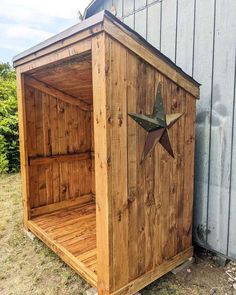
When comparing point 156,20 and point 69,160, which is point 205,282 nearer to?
point 69,160

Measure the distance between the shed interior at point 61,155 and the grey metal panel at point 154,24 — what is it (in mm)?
935

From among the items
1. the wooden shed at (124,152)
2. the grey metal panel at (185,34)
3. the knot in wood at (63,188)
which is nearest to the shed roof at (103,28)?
the wooden shed at (124,152)

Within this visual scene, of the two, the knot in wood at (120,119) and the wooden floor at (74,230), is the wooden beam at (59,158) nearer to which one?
the wooden floor at (74,230)

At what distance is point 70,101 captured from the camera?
3.58m

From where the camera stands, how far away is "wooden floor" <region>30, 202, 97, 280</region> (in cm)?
238

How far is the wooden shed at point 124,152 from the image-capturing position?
1689 mm

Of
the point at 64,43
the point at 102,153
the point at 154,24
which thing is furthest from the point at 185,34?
the point at 102,153

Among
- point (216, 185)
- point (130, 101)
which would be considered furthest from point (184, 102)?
point (216, 185)

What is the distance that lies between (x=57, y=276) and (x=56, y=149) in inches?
67.6

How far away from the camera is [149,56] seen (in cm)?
184

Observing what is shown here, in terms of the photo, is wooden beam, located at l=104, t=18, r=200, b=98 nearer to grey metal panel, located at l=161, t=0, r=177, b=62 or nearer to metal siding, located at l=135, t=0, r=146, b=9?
grey metal panel, located at l=161, t=0, r=177, b=62

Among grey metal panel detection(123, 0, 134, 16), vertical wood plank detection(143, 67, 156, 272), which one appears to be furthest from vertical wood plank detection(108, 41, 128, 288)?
grey metal panel detection(123, 0, 134, 16)

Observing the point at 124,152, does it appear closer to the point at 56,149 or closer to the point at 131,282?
the point at 131,282

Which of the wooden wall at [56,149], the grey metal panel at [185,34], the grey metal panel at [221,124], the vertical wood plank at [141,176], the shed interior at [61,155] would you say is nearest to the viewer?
the vertical wood plank at [141,176]
